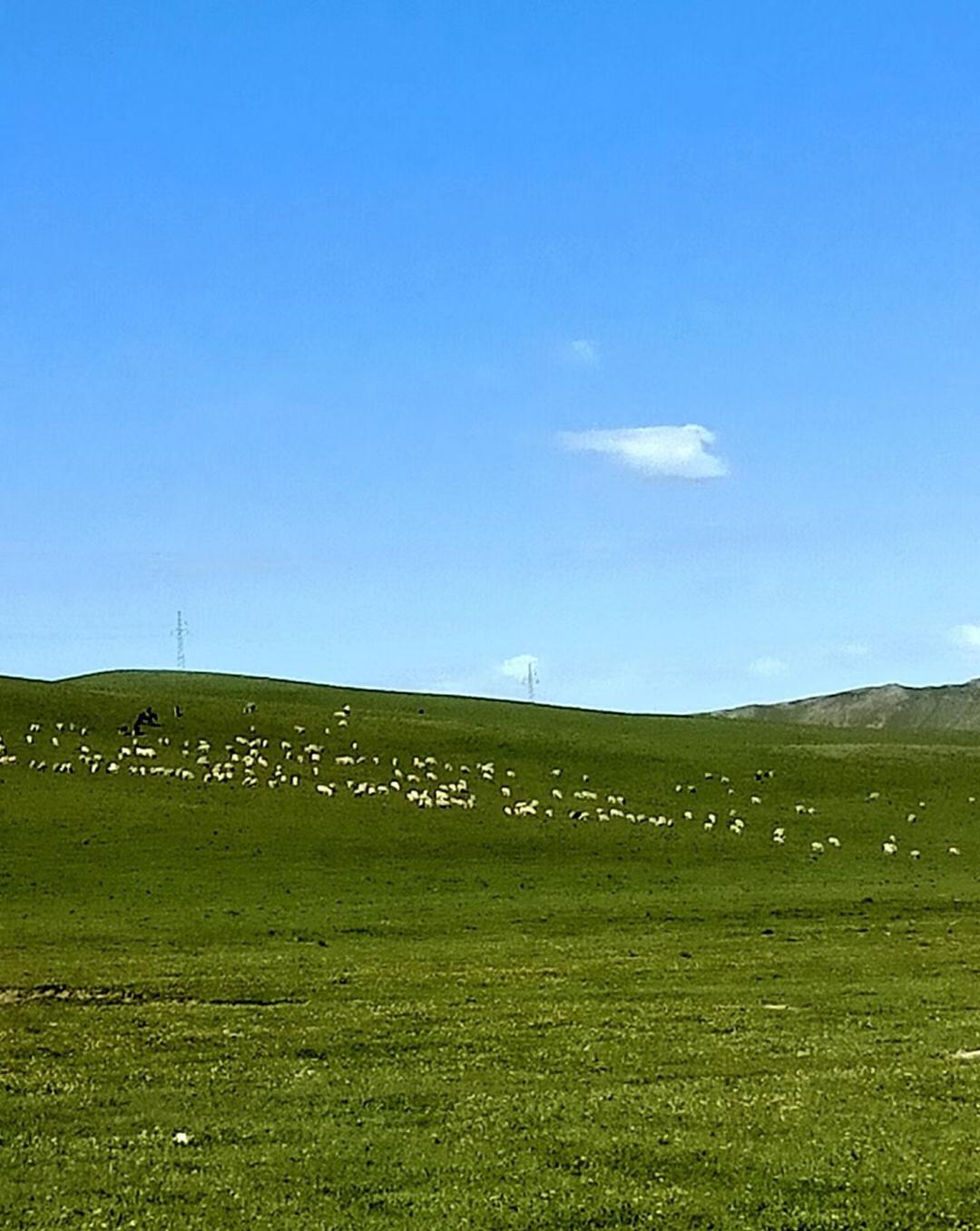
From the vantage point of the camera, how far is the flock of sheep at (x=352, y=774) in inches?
2869

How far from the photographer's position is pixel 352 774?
79.0 meters

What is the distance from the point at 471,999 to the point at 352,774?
49535mm

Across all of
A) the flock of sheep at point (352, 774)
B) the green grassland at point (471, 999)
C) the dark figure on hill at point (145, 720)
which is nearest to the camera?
the green grassland at point (471, 999)

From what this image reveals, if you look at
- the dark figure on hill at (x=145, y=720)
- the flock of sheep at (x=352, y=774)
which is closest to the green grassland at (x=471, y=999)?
the flock of sheep at (x=352, y=774)

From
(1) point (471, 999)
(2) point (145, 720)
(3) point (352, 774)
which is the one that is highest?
(2) point (145, 720)

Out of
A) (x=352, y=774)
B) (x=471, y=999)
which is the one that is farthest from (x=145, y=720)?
(x=471, y=999)

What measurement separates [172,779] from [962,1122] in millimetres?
60120

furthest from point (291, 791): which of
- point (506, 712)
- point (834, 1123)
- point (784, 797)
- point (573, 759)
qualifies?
point (834, 1123)

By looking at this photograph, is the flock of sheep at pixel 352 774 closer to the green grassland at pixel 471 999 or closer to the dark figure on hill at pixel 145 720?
the green grassland at pixel 471 999

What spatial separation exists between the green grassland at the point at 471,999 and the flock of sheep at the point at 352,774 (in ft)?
1.18

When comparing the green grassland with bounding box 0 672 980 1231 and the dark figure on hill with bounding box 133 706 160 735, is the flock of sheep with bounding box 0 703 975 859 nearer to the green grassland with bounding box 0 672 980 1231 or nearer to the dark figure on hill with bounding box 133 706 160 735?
the green grassland with bounding box 0 672 980 1231

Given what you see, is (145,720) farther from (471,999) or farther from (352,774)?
(471,999)

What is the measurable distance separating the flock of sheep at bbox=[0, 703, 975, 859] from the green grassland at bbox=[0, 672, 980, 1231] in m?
0.36

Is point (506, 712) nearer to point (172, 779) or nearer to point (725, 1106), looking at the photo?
point (172, 779)
